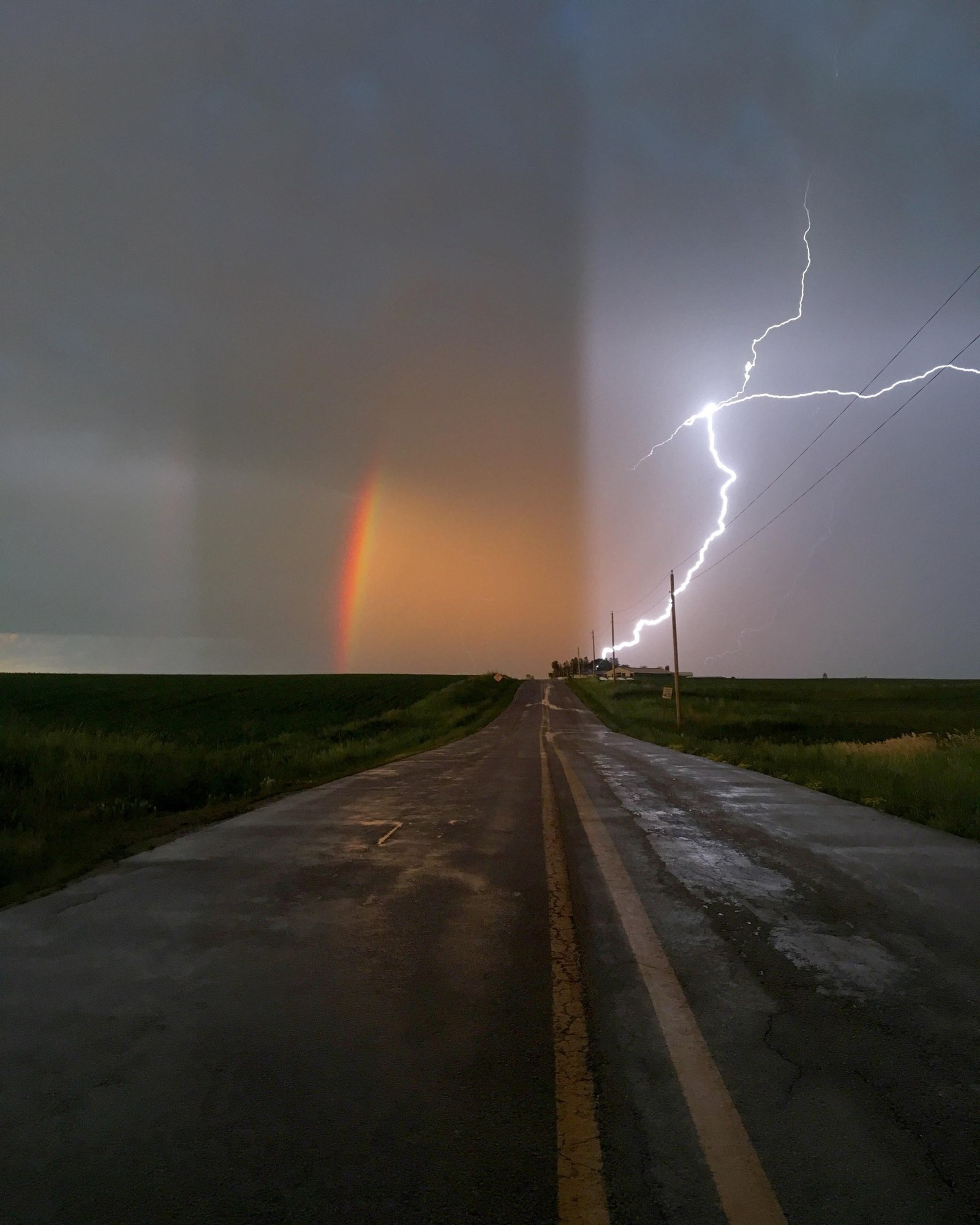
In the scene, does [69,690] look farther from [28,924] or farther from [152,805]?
[28,924]

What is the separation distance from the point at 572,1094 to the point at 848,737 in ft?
Result: 123

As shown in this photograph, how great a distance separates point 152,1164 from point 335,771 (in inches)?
598

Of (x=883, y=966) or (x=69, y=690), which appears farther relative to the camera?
(x=69, y=690)

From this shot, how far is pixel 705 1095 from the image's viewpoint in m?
3.23

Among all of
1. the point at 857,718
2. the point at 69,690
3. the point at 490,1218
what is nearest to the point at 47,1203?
the point at 490,1218

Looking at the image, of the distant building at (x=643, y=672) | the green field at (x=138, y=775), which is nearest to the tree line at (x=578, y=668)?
the distant building at (x=643, y=672)

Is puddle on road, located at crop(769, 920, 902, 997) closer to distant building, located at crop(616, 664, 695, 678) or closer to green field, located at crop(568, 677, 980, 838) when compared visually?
green field, located at crop(568, 677, 980, 838)

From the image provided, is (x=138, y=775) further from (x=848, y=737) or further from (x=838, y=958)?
(x=848, y=737)

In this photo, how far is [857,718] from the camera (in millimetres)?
45594

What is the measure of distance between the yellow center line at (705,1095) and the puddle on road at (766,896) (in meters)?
0.91

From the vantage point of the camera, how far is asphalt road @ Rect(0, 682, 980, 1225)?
267 centimetres

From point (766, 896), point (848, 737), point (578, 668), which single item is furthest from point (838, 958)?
point (578, 668)

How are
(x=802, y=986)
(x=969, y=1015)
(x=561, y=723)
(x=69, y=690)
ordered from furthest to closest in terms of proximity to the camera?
1. (x=69, y=690)
2. (x=561, y=723)
3. (x=802, y=986)
4. (x=969, y=1015)

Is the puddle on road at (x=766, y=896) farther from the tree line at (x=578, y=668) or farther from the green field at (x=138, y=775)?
the tree line at (x=578, y=668)
